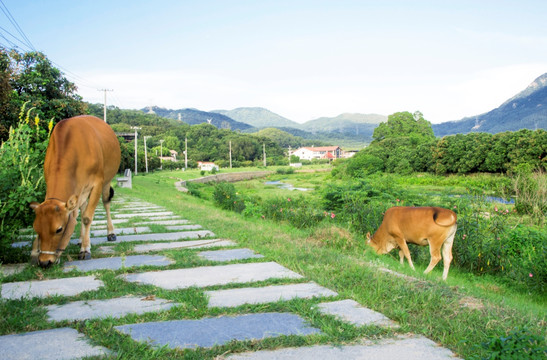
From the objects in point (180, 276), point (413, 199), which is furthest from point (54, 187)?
point (413, 199)

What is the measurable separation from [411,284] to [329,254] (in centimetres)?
153

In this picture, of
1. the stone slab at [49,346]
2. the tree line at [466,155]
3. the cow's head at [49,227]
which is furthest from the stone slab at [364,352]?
the tree line at [466,155]

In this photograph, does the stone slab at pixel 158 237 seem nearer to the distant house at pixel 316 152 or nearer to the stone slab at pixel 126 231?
the stone slab at pixel 126 231

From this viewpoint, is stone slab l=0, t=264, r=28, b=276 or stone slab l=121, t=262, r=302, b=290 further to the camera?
stone slab l=0, t=264, r=28, b=276

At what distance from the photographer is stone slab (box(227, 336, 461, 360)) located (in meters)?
2.16

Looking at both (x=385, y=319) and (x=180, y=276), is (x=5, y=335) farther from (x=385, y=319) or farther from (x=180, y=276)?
(x=385, y=319)

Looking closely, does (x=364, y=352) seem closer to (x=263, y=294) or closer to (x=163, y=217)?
(x=263, y=294)

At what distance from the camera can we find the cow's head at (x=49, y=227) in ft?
13.9

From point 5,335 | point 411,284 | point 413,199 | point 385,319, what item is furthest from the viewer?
point 413,199

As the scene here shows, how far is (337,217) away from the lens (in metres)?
8.97

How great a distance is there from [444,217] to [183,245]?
3732 mm

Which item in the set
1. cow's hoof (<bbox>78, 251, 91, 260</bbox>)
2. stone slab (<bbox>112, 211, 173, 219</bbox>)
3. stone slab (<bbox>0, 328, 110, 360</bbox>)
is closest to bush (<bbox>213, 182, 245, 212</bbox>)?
stone slab (<bbox>112, 211, 173, 219</bbox>)

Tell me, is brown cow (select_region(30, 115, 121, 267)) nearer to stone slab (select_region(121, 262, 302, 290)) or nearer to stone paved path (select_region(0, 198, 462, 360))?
stone paved path (select_region(0, 198, 462, 360))

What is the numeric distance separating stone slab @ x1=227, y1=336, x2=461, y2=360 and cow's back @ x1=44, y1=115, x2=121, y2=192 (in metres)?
3.43
